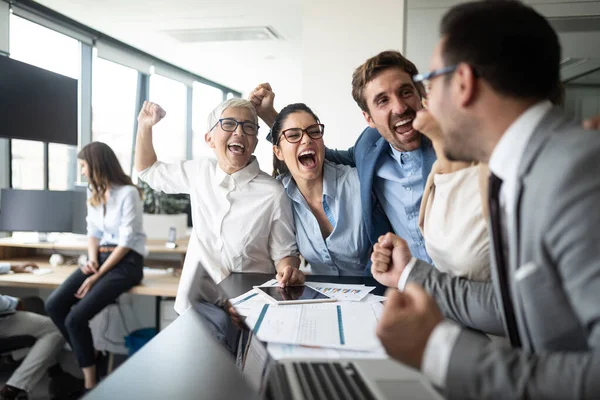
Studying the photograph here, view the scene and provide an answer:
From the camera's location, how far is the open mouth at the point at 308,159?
6.36ft

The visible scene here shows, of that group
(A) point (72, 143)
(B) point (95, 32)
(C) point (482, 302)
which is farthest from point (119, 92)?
(C) point (482, 302)

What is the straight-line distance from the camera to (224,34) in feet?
18.2

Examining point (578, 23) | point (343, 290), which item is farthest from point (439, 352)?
point (578, 23)

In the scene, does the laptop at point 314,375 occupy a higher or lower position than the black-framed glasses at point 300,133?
lower

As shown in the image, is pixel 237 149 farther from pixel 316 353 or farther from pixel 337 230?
pixel 316 353

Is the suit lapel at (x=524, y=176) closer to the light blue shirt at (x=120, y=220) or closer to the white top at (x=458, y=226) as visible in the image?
the white top at (x=458, y=226)

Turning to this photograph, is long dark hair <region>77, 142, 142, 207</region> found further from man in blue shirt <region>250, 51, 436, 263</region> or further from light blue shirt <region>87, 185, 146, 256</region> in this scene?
man in blue shirt <region>250, 51, 436, 263</region>

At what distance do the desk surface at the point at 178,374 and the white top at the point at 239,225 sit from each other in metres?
0.86

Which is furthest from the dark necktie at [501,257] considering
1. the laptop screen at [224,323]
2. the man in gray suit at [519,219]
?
the laptop screen at [224,323]

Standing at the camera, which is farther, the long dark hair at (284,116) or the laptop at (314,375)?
the long dark hair at (284,116)

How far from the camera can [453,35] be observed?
776 mm

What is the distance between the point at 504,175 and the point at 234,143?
1.47 meters

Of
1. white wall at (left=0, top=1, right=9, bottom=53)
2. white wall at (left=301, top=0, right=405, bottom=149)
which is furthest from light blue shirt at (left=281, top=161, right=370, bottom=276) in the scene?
white wall at (left=0, top=1, right=9, bottom=53)

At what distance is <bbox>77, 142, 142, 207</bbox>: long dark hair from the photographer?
12.2 feet
